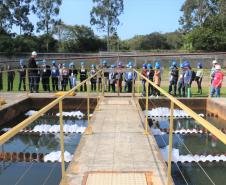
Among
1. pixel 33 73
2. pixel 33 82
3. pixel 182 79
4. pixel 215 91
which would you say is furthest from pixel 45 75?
pixel 215 91

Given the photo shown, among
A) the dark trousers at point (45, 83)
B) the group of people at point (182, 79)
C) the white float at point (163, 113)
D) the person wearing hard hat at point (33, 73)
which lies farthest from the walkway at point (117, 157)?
the dark trousers at point (45, 83)

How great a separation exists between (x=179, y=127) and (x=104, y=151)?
650 cm

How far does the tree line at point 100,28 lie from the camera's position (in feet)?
173

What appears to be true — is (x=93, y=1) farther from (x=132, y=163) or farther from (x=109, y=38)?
(x=132, y=163)

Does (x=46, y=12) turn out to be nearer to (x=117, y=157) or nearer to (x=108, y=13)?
(x=108, y=13)

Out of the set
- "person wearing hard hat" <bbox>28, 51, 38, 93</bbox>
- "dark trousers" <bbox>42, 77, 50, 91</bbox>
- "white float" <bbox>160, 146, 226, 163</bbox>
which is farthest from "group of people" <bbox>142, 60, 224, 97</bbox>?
"white float" <bbox>160, 146, 226, 163</bbox>

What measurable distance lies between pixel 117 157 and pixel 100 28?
7196 cm

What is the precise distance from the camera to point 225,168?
27.3ft

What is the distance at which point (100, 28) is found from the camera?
7719cm

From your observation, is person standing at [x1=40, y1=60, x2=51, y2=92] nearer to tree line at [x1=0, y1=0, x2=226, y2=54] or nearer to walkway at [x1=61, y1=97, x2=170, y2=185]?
walkway at [x1=61, y1=97, x2=170, y2=185]

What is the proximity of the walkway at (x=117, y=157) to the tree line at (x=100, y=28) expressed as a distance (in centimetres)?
3725

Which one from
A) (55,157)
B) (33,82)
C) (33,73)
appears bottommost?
(55,157)

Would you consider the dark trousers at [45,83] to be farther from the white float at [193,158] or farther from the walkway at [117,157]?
the white float at [193,158]

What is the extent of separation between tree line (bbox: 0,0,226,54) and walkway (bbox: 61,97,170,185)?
37.3 meters
